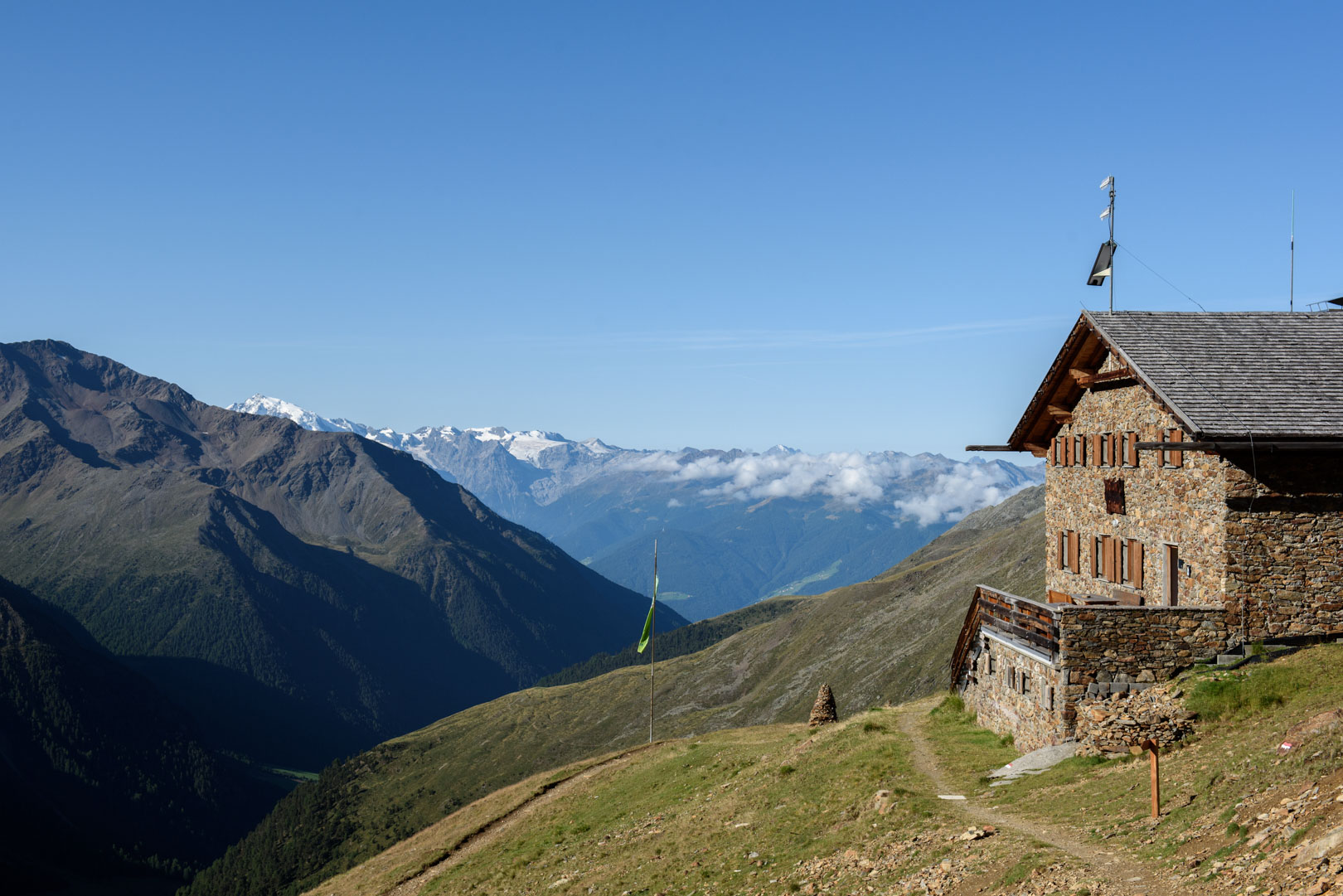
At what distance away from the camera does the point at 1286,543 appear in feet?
93.6

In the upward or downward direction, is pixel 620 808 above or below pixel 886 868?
below

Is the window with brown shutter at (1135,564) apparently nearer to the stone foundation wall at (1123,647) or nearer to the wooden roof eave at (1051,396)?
the stone foundation wall at (1123,647)

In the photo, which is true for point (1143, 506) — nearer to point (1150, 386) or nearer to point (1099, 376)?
point (1150, 386)

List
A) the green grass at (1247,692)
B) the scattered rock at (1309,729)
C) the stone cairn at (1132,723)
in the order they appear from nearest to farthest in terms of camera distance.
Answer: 1. the scattered rock at (1309,729)
2. the green grass at (1247,692)
3. the stone cairn at (1132,723)

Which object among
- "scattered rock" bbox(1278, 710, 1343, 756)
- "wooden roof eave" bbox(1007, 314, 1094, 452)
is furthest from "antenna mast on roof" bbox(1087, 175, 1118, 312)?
"scattered rock" bbox(1278, 710, 1343, 756)

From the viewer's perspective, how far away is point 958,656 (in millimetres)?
39875

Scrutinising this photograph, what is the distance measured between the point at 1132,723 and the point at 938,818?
6.22 metres

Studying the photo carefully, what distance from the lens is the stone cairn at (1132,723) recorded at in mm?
24969

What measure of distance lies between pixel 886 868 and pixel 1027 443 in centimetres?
2767

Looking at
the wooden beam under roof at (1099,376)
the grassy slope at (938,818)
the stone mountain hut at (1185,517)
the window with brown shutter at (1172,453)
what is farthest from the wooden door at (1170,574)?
the wooden beam under roof at (1099,376)

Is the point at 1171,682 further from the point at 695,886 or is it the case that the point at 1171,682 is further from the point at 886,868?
the point at 695,886

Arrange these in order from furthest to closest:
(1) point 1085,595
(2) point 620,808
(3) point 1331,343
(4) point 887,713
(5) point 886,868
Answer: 1. (4) point 887,713
2. (2) point 620,808
3. (1) point 1085,595
4. (3) point 1331,343
5. (5) point 886,868

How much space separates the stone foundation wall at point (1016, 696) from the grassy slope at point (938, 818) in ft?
2.81

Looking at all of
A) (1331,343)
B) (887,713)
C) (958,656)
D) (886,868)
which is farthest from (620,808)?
(1331,343)
